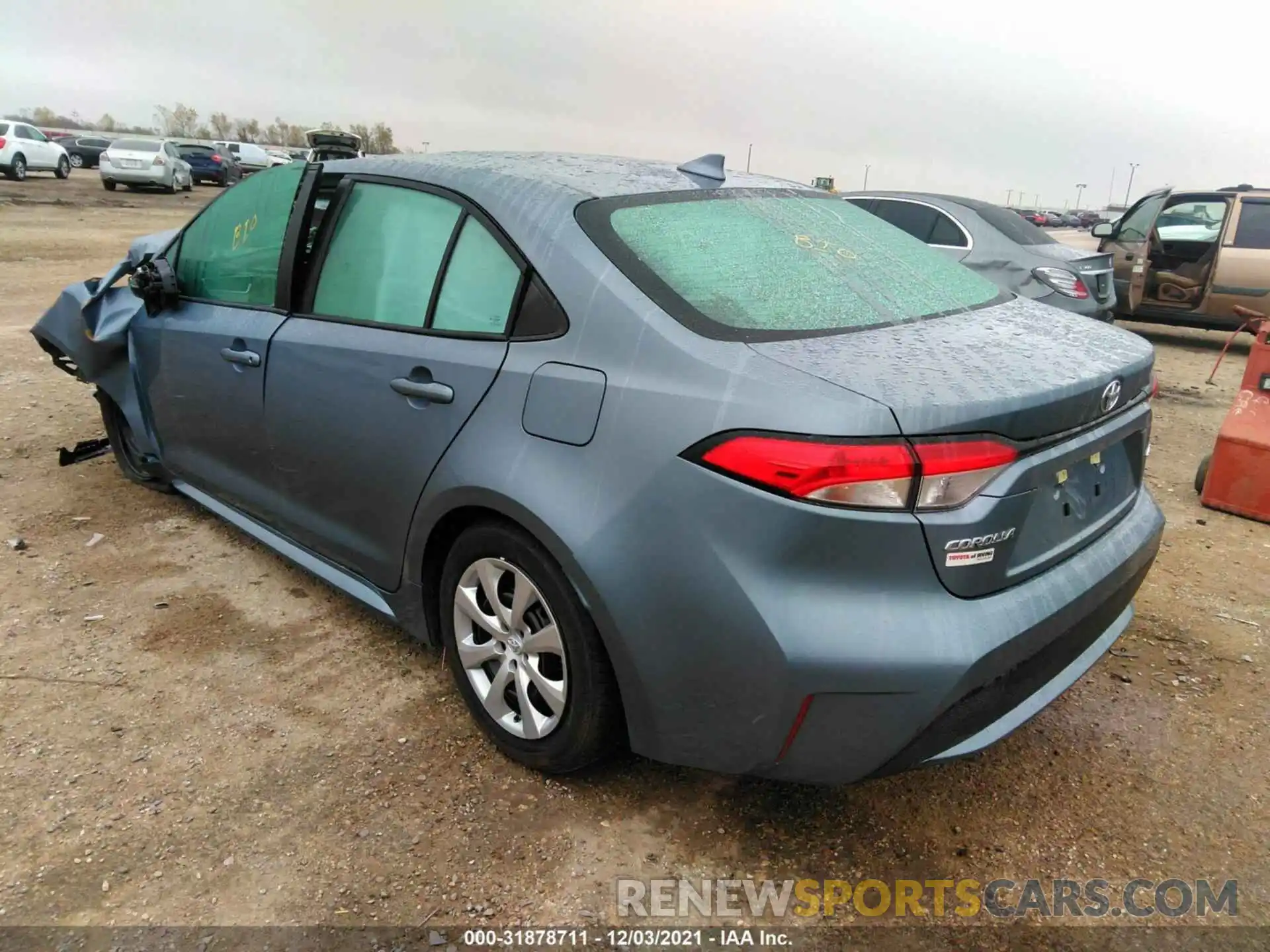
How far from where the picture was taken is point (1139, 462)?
2.45 m

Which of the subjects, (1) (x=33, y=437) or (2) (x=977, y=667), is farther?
(1) (x=33, y=437)

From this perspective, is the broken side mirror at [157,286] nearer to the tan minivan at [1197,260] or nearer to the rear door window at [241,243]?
the rear door window at [241,243]

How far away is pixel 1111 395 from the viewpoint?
7.05 feet

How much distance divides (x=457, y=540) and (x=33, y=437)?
4045mm

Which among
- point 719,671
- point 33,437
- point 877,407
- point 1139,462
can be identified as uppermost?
point 877,407

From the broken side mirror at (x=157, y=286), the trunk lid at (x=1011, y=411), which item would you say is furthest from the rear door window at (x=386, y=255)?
the trunk lid at (x=1011, y=411)

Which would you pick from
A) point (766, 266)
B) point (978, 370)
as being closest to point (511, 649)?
point (766, 266)

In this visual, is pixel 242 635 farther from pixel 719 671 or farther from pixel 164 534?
pixel 719 671

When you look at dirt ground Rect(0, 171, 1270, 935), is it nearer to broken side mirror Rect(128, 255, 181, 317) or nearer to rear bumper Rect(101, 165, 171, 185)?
broken side mirror Rect(128, 255, 181, 317)

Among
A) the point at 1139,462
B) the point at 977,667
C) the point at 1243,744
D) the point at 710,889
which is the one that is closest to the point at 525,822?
the point at 710,889

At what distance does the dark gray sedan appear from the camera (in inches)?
277

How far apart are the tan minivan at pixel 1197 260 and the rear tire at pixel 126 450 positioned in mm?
9359

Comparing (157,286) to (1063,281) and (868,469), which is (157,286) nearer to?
(868,469)

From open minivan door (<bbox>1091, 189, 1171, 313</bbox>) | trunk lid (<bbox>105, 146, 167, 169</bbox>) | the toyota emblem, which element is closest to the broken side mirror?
the toyota emblem
